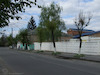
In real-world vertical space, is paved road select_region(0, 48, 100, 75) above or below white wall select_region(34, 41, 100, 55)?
below

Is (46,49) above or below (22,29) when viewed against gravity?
below

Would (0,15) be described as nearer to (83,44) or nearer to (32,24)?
(83,44)

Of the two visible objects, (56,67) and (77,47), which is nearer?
(56,67)

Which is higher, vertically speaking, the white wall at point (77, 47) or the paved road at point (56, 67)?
the white wall at point (77, 47)

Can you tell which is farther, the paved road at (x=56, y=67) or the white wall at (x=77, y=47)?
the white wall at (x=77, y=47)

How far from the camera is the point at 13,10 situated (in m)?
6.96

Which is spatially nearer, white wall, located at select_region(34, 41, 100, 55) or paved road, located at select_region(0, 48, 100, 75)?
paved road, located at select_region(0, 48, 100, 75)

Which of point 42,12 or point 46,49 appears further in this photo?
point 42,12

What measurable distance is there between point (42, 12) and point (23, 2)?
30.5m

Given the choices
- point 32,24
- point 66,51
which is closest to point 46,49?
point 66,51

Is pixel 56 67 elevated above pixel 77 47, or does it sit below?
below

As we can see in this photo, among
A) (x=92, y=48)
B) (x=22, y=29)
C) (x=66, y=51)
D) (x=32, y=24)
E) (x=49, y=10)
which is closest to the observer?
(x=92, y=48)

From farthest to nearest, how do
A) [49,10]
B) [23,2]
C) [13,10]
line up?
[49,10], [13,10], [23,2]

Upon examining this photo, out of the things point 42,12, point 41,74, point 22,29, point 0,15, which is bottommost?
point 41,74
